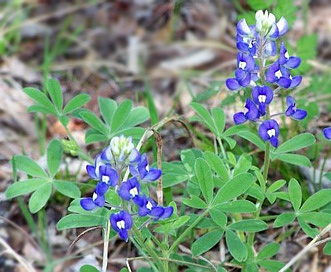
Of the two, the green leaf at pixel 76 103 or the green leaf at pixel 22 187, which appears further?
the green leaf at pixel 76 103

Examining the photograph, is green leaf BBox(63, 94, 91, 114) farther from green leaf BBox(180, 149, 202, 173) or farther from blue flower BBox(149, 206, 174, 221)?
blue flower BBox(149, 206, 174, 221)

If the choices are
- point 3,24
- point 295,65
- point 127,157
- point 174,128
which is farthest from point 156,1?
point 127,157

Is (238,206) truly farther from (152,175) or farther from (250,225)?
(152,175)

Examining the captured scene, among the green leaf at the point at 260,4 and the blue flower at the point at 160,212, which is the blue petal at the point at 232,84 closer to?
the blue flower at the point at 160,212

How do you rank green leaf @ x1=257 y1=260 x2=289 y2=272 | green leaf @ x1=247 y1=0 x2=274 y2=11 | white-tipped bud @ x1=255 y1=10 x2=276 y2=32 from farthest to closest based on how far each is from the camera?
green leaf @ x1=247 y1=0 x2=274 y2=11 → green leaf @ x1=257 y1=260 x2=289 y2=272 → white-tipped bud @ x1=255 y1=10 x2=276 y2=32

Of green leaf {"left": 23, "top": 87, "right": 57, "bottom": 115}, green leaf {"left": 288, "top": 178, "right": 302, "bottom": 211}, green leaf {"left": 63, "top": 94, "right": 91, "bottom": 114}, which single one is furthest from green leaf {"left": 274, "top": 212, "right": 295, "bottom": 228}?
green leaf {"left": 23, "top": 87, "right": 57, "bottom": 115}

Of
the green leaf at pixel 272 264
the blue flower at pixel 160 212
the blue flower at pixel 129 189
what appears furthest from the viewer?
the green leaf at pixel 272 264

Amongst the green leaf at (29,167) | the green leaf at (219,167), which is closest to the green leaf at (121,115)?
the green leaf at (29,167)
